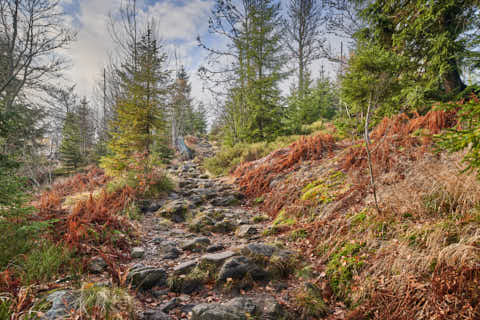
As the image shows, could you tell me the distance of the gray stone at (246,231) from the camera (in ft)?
13.3

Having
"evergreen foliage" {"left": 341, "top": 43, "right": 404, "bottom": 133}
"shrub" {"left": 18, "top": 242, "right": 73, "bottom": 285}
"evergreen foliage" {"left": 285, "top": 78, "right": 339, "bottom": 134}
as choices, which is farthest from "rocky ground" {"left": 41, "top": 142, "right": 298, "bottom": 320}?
"evergreen foliage" {"left": 285, "top": 78, "right": 339, "bottom": 134}

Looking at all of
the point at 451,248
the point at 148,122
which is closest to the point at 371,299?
the point at 451,248

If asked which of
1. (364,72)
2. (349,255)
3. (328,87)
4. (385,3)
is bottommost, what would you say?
(349,255)

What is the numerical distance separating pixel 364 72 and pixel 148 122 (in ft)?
24.0

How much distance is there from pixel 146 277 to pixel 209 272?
0.80 metres

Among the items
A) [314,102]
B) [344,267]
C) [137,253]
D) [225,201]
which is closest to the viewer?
[344,267]

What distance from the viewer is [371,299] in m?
2.01

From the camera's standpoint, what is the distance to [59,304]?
5.65 feet

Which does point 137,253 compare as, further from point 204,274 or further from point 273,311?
point 273,311

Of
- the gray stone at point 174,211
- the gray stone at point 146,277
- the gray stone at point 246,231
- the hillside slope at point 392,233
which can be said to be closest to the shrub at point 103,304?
the gray stone at point 146,277

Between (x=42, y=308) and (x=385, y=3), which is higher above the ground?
(x=385, y=3)

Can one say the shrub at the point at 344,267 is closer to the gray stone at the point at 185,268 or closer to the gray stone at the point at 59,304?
the gray stone at the point at 185,268

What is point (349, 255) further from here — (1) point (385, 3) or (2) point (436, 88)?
(1) point (385, 3)

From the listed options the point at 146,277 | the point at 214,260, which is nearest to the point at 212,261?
the point at 214,260
